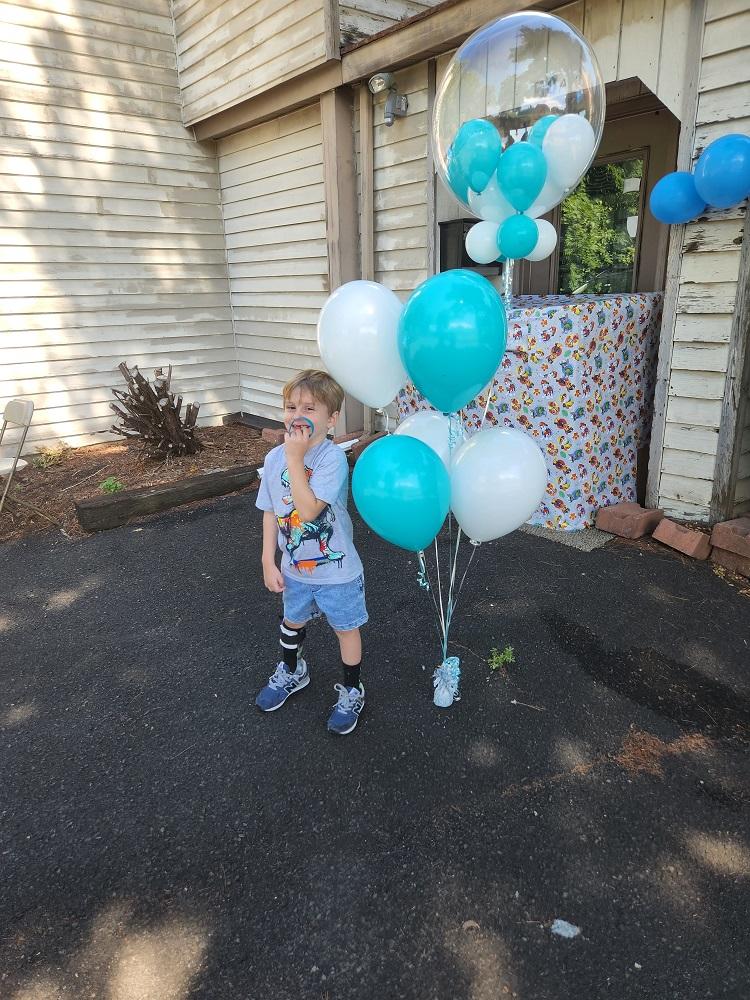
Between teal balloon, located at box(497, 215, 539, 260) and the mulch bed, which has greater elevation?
teal balloon, located at box(497, 215, 539, 260)

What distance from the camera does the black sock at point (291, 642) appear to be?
2471 mm

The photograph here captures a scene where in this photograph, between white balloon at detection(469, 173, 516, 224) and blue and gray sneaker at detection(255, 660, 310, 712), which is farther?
blue and gray sneaker at detection(255, 660, 310, 712)

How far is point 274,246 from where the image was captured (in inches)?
260

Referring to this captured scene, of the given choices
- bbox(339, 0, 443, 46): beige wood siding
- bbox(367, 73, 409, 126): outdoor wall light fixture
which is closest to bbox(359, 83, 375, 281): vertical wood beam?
bbox(367, 73, 409, 126): outdoor wall light fixture

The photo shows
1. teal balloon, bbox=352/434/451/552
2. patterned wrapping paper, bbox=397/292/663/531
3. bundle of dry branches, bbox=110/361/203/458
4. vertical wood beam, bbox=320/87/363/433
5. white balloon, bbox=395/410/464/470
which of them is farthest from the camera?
bundle of dry branches, bbox=110/361/203/458

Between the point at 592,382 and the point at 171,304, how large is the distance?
16.5 ft

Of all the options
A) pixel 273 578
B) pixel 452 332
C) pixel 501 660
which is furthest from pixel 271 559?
pixel 501 660

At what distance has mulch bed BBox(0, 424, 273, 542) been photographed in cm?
484

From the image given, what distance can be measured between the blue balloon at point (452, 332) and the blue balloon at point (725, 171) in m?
2.12

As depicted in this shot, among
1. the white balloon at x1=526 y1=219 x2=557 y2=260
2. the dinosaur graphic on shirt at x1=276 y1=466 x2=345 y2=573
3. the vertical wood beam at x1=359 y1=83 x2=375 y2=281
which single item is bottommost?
the dinosaur graphic on shirt at x1=276 y1=466 x2=345 y2=573

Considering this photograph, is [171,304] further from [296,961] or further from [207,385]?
[296,961]

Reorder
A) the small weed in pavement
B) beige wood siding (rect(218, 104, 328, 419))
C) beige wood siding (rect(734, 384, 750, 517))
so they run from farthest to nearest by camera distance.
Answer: beige wood siding (rect(218, 104, 328, 419)) → beige wood siding (rect(734, 384, 750, 517)) → the small weed in pavement

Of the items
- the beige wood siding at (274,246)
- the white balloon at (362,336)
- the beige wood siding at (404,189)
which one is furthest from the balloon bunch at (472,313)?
the beige wood siding at (274,246)

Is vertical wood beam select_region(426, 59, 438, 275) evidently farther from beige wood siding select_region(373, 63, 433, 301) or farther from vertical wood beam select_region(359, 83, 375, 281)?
vertical wood beam select_region(359, 83, 375, 281)
